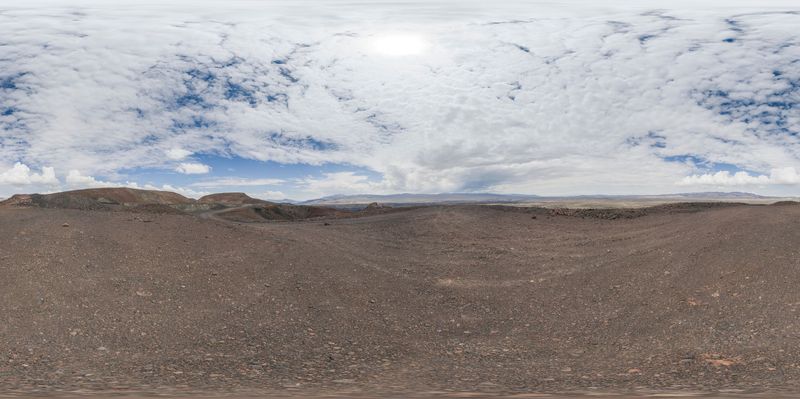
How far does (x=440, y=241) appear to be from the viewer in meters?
22.2

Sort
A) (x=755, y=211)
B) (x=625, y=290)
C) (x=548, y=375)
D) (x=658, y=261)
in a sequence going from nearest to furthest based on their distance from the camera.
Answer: (x=548, y=375) → (x=625, y=290) → (x=658, y=261) → (x=755, y=211)

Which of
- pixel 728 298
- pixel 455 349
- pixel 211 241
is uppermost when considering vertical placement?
pixel 211 241

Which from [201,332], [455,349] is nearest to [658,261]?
[455,349]

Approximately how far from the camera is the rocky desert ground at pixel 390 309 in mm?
9258

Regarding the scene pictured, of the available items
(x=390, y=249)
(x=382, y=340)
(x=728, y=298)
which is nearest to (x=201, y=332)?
(x=382, y=340)

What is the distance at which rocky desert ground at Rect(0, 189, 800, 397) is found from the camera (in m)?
9.26

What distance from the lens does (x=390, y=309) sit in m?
14.2

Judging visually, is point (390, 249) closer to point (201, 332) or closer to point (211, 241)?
point (211, 241)

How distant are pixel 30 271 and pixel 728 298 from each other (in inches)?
689

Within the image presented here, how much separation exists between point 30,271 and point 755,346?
16736 mm

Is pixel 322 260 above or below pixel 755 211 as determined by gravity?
below

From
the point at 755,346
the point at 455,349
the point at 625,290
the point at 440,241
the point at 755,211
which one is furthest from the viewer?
the point at 440,241

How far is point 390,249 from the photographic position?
67.5 feet

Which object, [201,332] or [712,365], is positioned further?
[201,332]
